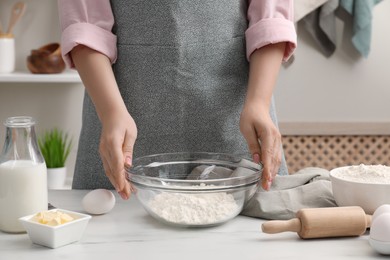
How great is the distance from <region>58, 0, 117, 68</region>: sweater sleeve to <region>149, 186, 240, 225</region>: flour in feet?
1.32

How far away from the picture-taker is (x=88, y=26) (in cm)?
142

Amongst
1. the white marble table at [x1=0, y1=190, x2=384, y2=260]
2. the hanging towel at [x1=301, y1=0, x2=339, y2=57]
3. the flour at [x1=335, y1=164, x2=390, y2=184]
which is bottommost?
the white marble table at [x1=0, y1=190, x2=384, y2=260]

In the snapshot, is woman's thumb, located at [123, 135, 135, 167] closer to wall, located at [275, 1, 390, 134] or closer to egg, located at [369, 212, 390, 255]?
egg, located at [369, 212, 390, 255]

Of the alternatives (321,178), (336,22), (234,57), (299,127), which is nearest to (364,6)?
(336,22)

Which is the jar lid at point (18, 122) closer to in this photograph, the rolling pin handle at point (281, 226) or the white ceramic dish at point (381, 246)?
the rolling pin handle at point (281, 226)

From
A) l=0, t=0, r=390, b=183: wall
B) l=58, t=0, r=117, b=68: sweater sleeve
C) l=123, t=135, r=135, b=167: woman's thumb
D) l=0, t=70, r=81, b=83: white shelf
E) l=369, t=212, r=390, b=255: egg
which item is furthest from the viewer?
l=0, t=0, r=390, b=183: wall

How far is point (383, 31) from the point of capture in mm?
3076

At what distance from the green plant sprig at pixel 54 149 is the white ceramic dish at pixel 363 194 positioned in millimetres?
1877

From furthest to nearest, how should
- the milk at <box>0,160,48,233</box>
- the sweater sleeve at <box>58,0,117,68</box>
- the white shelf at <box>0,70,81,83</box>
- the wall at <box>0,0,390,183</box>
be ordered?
the wall at <box>0,0,390,183</box>, the white shelf at <box>0,70,81,83</box>, the sweater sleeve at <box>58,0,117,68</box>, the milk at <box>0,160,48,233</box>

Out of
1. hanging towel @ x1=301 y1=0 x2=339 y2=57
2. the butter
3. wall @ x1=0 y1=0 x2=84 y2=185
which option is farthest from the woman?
wall @ x1=0 y1=0 x2=84 y2=185

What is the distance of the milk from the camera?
112 cm

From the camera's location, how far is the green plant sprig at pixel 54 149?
2.88 meters

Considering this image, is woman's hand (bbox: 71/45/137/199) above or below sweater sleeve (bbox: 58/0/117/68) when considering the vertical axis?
below

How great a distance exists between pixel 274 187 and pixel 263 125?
0.12m
